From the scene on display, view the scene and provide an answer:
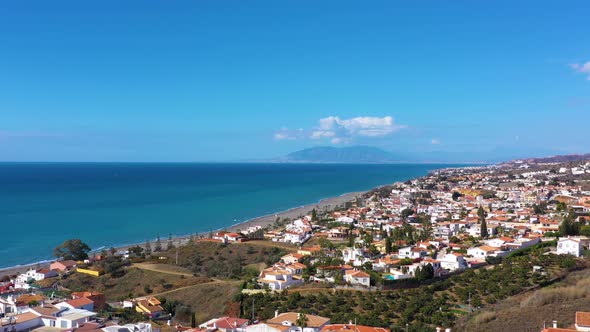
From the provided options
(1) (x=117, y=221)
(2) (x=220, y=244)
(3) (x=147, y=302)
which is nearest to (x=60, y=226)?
(1) (x=117, y=221)

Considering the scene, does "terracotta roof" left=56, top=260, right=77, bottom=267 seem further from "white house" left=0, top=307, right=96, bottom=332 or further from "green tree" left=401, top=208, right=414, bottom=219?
"green tree" left=401, top=208, right=414, bottom=219

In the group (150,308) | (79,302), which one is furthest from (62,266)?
(79,302)

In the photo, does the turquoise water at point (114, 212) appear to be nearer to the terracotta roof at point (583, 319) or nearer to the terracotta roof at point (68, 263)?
the terracotta roof at point (68, 263)

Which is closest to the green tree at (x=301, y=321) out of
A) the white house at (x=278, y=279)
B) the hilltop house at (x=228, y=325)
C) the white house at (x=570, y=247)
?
the hilltop house at (x=228, y=325)

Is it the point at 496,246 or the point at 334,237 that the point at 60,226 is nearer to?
the point at 334,237

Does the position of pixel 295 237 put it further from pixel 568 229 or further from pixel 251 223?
pixel 568 229

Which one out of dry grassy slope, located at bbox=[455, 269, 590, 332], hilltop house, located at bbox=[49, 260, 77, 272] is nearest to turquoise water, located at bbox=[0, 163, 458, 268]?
hilltop house, located at bbox=[49, 260, 77, 272]
